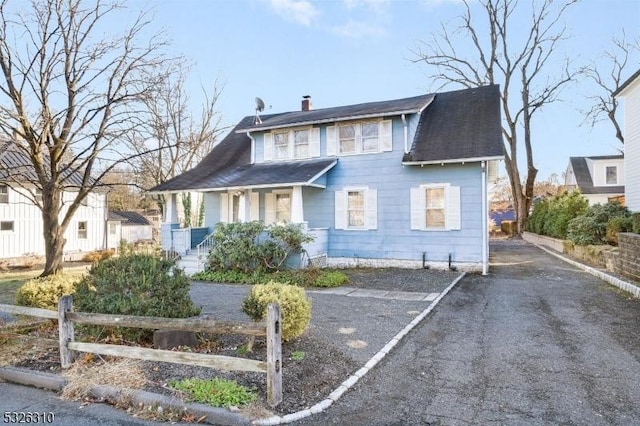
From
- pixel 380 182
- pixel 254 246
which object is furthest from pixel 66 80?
pixel 380 182

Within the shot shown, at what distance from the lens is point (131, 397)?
4.06m

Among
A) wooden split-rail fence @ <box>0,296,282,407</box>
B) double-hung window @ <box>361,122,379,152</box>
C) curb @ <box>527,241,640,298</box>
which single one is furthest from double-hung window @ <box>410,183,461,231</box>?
wooden split-rail fence @ <box>0,296,282,407</box>

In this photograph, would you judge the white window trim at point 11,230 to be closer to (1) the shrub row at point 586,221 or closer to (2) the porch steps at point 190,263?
(2) the porch steps at point 190,263

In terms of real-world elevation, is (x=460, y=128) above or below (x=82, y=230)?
above

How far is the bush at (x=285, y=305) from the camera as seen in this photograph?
5.26 meters

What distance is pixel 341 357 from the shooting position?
17.0 feet

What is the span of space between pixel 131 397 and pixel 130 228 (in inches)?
1199

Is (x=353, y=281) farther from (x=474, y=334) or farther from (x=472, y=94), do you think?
(x=472, y=94)

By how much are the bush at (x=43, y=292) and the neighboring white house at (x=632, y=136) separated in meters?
17.7

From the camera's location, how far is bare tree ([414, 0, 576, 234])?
27.4 m

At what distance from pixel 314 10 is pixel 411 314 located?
1304 cm

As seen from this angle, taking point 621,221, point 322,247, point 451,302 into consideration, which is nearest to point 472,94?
point 621,221

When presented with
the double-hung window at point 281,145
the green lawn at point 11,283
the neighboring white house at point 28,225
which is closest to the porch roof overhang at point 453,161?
the double-hung window at point 281,145

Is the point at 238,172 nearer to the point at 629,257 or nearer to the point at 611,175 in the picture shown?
the point at 629,257
